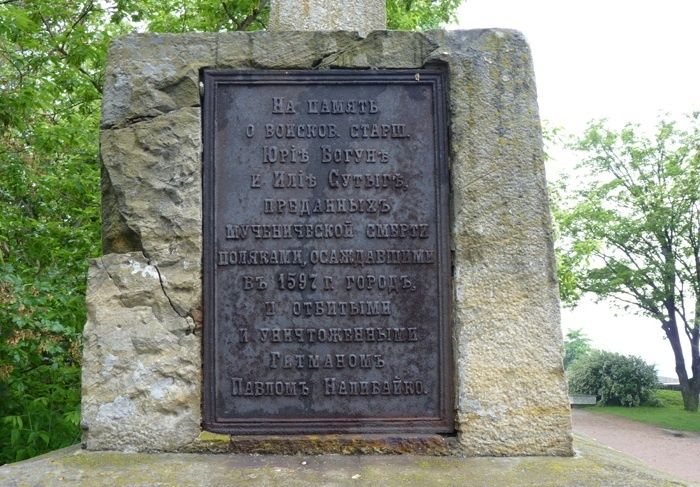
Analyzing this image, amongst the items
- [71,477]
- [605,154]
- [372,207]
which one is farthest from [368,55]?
[605,154]

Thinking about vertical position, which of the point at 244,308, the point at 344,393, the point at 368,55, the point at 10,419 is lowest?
the point at 10,419

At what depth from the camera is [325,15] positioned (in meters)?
4.01

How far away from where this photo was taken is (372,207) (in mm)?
3445

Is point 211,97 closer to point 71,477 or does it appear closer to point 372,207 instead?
point 372,207

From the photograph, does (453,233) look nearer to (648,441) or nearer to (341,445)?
(341,445)

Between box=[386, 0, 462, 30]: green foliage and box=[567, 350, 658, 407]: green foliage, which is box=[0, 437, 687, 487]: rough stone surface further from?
box=[567, 350, 658, 407]: green foliage

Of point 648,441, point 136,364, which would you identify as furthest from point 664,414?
point 136,364

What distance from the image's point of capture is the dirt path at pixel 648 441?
34.8ft

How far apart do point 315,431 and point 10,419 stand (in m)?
2.29

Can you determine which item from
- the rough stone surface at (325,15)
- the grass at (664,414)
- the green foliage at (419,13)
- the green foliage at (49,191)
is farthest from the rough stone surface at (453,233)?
the grass at (664,414)

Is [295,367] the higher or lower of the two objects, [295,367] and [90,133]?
the lower

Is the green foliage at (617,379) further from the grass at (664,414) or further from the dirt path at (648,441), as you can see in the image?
the dirt path at (648,441)

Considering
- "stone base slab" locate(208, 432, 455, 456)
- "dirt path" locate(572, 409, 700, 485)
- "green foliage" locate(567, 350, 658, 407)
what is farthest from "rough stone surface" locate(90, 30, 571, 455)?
"green foliage" locate(567, 350, 658, 407)

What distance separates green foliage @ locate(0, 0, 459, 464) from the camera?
4.77m
